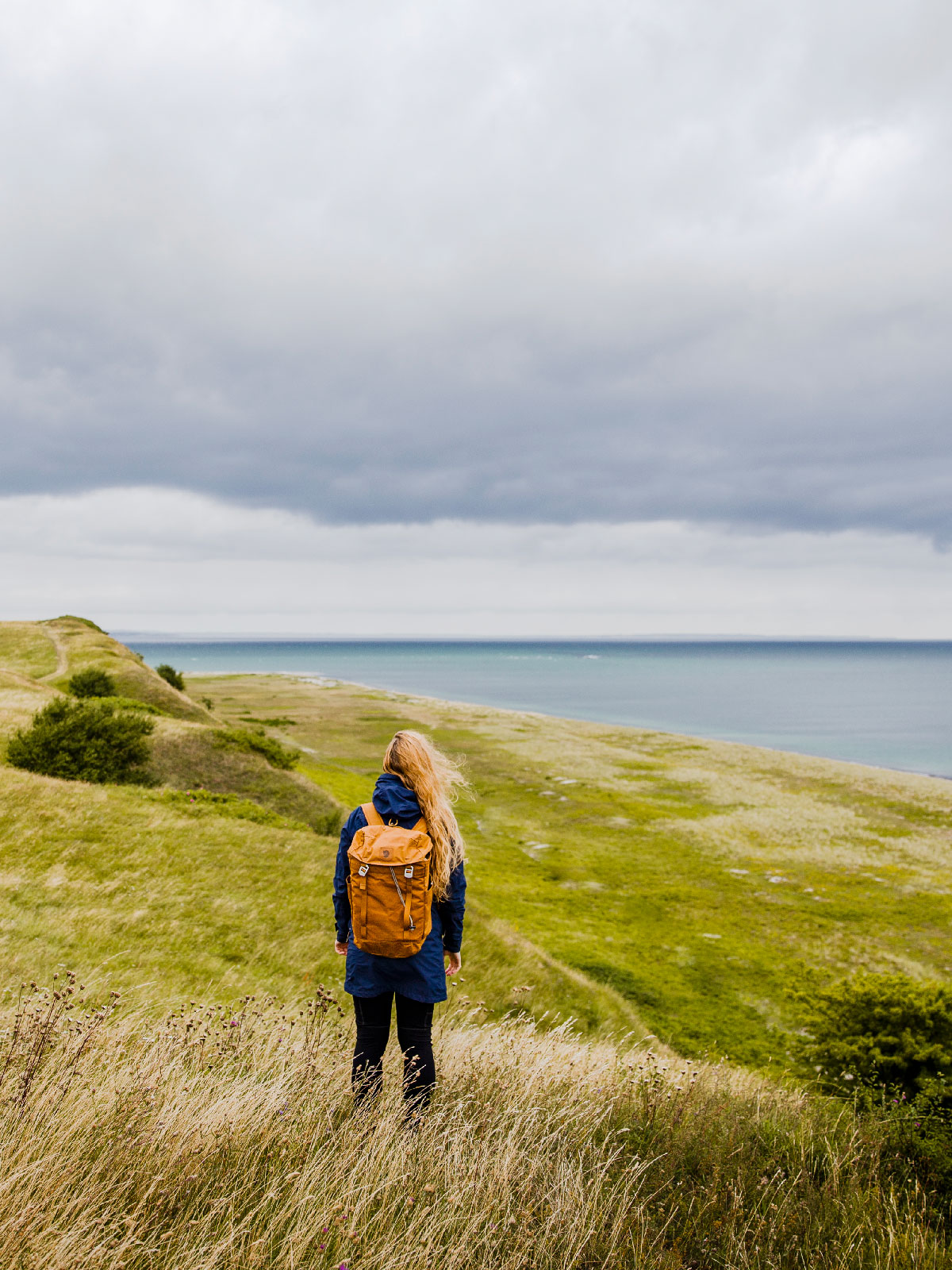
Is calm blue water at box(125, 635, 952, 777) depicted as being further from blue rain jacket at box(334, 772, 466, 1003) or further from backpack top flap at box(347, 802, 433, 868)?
backpack top flap at box(347, 802, 433, 868)

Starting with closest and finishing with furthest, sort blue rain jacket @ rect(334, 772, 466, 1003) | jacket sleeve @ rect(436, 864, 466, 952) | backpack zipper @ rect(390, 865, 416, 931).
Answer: backpack zipper @ rect(390, 865, 416, 931), blue rain jacket @ rect(334, 772, 466, 1003), jacket sleeve @ rect(436, 864, 466, 952)

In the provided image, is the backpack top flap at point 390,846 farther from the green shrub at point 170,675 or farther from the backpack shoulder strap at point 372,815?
the green shrub at point 170,675

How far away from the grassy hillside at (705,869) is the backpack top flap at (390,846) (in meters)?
11.9

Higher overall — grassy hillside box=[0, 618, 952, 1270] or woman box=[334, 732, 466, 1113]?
woman box=[334, 732, 466, 1113]

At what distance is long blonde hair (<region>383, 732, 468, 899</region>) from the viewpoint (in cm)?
558

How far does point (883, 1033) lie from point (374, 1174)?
33.6 ft

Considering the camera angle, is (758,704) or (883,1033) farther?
(758,704)

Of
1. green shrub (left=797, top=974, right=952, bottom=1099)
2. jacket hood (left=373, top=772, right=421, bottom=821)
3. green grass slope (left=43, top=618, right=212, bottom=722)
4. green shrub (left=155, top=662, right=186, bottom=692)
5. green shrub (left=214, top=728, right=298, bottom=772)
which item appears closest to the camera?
jacket hood (left=373, top=772, right=421, bottom=821)

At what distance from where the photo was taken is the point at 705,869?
26500 millimetres

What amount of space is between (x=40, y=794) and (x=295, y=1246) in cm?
1555

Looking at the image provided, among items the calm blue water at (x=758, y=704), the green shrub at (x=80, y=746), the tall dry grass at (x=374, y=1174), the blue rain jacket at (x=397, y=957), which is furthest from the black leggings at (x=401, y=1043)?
the calm blue water at (x=758, y=704)

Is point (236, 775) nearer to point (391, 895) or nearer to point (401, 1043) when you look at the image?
point (401, 1043)

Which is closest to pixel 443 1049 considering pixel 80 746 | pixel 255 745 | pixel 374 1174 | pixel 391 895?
pixel 374 1174

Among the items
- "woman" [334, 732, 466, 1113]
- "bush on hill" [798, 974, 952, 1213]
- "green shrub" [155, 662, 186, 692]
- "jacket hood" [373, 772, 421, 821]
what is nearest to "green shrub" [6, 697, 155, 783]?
"woman" [334, 732, 466, 1113]
